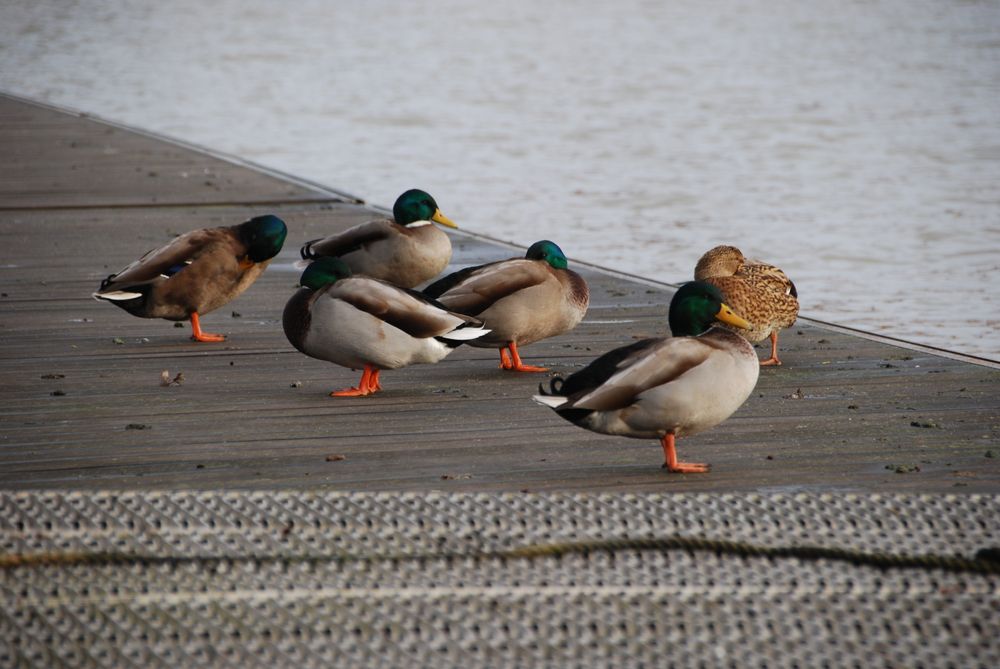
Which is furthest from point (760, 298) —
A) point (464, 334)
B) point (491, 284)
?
point (464, 334)

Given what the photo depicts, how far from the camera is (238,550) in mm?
3963

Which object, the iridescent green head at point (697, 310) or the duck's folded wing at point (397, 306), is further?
the duck's folded wing at point (397, 306)

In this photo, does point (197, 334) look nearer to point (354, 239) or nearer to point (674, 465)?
point (354, 239)

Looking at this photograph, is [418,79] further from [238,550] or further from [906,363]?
[238,550]

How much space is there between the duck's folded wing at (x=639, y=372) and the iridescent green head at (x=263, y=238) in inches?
115

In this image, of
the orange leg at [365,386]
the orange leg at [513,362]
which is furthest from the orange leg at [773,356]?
the orange leg at [365,386]

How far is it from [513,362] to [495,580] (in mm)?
2646

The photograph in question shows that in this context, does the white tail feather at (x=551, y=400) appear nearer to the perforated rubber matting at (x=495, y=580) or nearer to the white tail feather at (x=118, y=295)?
the perforated rubber matting at (x=495, y=580)

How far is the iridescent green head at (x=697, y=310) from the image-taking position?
4.93m

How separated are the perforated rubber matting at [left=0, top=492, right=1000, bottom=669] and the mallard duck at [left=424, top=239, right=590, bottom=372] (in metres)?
1.92

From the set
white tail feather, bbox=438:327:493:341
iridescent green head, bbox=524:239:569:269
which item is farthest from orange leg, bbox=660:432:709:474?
iridescent green head, bbox=524:239:569:269

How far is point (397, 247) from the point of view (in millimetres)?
7770

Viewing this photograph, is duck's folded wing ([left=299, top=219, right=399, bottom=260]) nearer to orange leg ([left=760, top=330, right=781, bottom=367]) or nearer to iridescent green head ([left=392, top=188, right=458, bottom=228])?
iridescent green head ([left=392, top=188, right=458, bottom=228])

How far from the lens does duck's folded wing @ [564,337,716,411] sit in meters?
4.54
